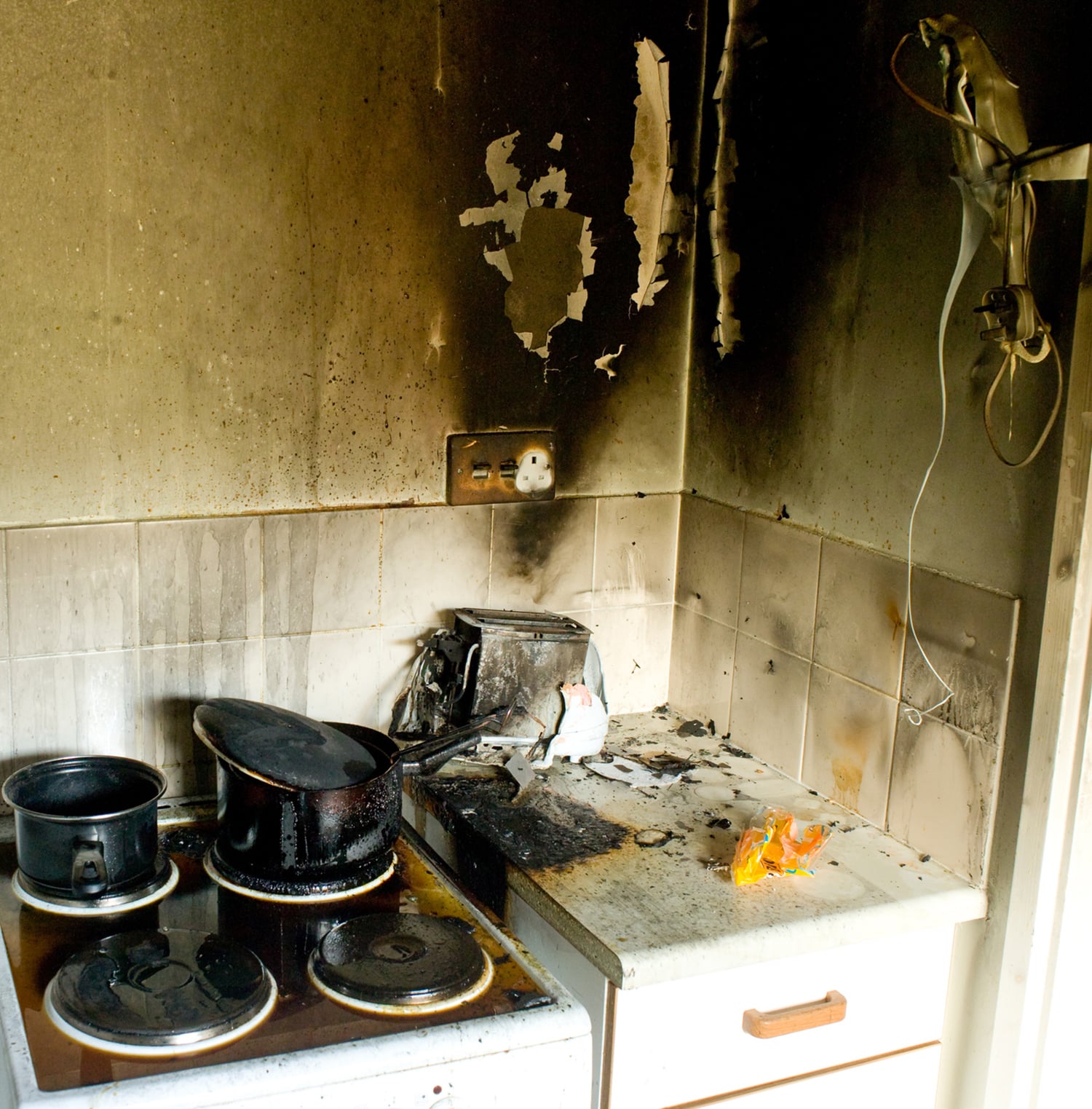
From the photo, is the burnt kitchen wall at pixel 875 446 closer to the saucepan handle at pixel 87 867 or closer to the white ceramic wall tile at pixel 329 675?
the white ceramic wall tile at pixel 329 675

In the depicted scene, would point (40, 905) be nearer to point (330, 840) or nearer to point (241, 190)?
point (330, 840)

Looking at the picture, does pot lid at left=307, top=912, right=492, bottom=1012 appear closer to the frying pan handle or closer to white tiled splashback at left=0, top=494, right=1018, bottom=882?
the frying pan handle

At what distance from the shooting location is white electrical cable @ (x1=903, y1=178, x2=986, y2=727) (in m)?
1.39

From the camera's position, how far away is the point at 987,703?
1.45 metres

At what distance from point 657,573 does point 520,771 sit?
19.7 inches

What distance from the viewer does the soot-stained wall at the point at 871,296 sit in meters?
1.37

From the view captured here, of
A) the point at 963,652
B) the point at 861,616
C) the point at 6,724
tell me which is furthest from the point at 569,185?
the point at 6,724

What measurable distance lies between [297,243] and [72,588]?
0.58 meters

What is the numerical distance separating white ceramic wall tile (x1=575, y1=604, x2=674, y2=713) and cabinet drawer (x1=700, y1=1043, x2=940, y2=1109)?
76 cm

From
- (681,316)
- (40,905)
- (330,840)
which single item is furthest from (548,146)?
(40,905)

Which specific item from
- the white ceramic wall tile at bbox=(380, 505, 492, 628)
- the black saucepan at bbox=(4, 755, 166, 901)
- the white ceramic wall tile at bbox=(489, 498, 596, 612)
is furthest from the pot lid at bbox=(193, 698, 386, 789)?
the white ceramic wall tile at bbox=(489, 498, 596, 612)

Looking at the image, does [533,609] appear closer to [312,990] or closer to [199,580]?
[199,580]

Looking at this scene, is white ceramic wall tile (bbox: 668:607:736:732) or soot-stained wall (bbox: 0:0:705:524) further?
white ceramic wall tile (bbox: 668:607:736:732)

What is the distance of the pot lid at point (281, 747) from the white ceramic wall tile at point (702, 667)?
2.22 ft
